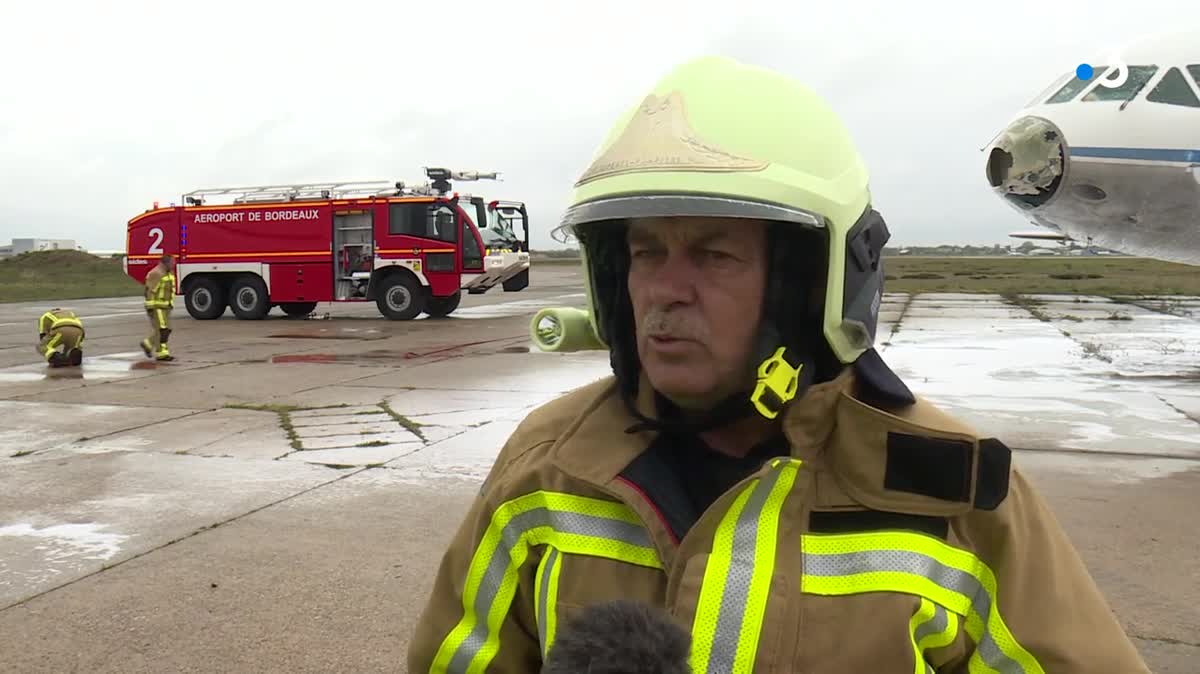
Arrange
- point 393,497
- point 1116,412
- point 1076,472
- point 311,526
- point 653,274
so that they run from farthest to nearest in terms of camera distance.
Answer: point 1116,412, point 1076,472, point 393,497, point 311,526, point 653,274

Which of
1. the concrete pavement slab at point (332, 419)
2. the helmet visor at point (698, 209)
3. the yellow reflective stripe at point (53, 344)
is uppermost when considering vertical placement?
the helmet visor at point (698, 209)

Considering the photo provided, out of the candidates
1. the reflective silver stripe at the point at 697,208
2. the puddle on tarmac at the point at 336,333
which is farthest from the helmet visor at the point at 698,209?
the puddle on tarmac at the point at 336,333

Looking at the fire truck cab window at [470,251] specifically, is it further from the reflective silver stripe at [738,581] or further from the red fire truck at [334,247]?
the reflective silver stripe at [738,581]

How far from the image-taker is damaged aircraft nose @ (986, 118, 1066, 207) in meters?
8.52

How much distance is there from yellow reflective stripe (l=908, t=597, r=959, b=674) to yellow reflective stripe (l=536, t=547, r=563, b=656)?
484mm

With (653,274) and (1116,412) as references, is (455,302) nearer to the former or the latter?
(1116,412)

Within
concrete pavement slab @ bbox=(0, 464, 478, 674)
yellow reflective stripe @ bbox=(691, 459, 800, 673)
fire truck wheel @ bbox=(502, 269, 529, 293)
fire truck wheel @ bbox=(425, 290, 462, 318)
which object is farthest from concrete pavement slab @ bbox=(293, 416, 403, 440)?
fire truck wheel @ bbox=(502, 269, 529, 293)

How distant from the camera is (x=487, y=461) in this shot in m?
6.06

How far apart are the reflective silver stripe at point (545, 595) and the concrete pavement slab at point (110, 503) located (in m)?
3.17

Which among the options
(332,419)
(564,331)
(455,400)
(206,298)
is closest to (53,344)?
(332,419)

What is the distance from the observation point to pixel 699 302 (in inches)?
57.1

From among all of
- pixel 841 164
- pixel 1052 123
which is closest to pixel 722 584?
pixel 841 164

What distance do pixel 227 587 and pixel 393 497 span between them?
1.44 meters

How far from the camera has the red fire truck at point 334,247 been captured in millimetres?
18516
